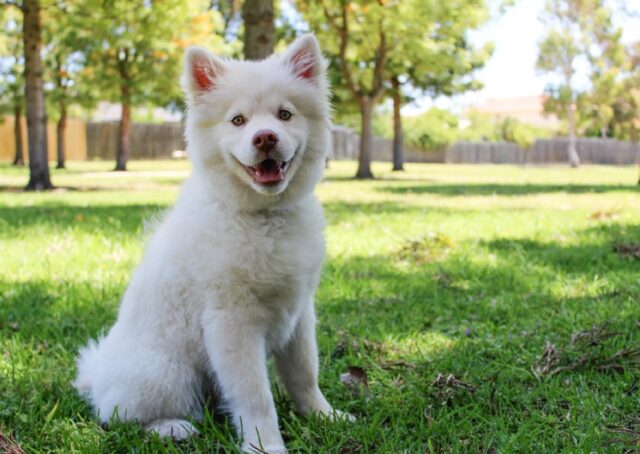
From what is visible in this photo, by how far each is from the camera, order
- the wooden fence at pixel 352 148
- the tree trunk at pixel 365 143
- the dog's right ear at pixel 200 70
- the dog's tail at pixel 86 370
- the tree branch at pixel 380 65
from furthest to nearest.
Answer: the wooden fence at pixel 352 148 < the tree trunk at pixel 365 143 < the tree branch at pixel 380 65 < the dog's tail at pixel 86 370 < the dog's right ear at pixel 200 70

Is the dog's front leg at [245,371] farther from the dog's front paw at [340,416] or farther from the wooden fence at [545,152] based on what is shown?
the wooden fence at [545,152]

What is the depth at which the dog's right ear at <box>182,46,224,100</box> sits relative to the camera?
8.60 ft

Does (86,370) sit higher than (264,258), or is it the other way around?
(264,258)

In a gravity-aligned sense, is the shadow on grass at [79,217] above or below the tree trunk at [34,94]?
below

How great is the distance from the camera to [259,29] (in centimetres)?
793

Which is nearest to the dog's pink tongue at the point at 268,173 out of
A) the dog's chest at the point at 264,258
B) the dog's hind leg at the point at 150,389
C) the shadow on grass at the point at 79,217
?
the dog's chest at the point at 264,258

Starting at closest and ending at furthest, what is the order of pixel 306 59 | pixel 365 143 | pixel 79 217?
pixel 306 59
pixel 79 217
pixel 365 143

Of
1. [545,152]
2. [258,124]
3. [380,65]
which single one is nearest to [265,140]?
[258,124]

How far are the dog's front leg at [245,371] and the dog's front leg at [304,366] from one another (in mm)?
345

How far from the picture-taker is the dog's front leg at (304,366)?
2.79 m

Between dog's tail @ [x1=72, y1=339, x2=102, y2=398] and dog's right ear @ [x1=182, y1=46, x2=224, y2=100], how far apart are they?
1289 mm

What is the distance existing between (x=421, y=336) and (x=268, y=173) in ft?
5.70

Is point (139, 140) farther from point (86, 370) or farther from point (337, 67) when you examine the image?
point (86, 370)

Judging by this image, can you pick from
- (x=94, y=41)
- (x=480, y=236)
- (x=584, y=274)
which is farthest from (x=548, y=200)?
(x=94, y=41)
